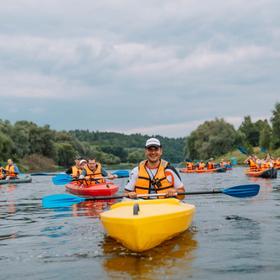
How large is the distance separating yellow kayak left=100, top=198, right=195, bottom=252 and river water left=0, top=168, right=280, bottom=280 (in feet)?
0.64

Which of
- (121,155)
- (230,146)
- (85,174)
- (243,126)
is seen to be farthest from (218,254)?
(121,155)

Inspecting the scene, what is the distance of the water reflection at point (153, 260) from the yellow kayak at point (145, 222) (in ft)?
0.41

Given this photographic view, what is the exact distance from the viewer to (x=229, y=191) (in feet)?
34.4

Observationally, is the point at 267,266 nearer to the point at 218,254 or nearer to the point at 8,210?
the point at 218,254

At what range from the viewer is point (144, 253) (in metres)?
6.69

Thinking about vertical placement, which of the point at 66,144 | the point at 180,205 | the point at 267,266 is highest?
the point at 66,144

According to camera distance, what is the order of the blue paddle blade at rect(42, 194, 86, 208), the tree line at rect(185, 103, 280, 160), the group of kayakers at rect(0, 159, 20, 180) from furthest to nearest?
1. the tree line at rect(185, 103, 280, 160)
2. the group of kayakers at rect(0, 159, 20, 180)
3. the blue paddle blade at rect(42, 194, 86, 208)

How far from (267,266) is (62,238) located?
362 centimetres

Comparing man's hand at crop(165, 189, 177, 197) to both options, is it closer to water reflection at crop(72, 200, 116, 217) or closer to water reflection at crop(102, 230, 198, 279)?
water reflection at crop(102, 230, 198, 279)

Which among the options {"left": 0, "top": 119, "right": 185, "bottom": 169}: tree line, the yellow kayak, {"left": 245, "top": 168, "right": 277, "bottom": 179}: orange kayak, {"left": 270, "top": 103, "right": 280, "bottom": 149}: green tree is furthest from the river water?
{"left": 270, "top": 103, "right": 280, "bottom": 149}: green tree

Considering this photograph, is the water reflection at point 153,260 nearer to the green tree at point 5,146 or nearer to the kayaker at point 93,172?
the kayaker at point 93,172

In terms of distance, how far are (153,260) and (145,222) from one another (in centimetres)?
49

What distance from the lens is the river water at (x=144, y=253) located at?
5.91 meters

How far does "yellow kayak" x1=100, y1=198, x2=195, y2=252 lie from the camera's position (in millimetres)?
6375
